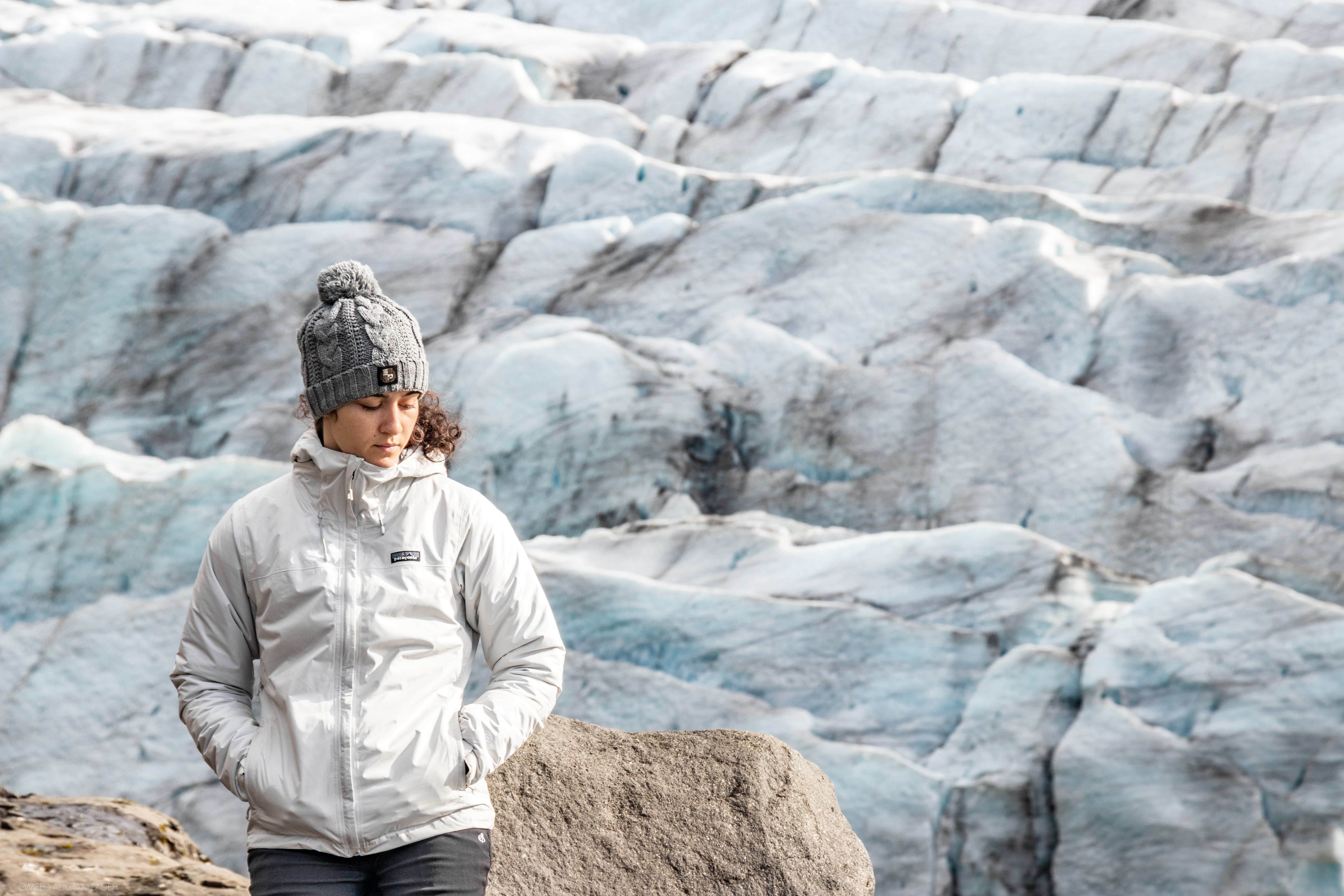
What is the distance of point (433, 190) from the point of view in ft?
27.0

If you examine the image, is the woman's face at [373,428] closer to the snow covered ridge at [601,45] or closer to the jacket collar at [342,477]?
the jacket collar at [342,477]

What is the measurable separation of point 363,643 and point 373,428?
0.46 m

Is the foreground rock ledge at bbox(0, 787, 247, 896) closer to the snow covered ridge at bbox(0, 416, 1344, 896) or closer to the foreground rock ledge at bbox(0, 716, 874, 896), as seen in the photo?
the foreground rock ledge at bbox(0, 716, 874, 896)

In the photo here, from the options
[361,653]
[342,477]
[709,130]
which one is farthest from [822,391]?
[361,653]

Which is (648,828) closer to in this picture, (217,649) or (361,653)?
(361,653)

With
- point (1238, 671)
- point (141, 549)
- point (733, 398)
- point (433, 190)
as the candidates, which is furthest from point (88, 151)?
point (1238, 671)

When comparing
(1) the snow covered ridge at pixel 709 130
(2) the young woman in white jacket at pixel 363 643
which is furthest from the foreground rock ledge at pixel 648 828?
(1) the snow covered ridge at pixel 709 130

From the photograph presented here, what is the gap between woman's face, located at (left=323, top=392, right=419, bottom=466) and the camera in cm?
241

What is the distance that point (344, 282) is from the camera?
8.11 feet

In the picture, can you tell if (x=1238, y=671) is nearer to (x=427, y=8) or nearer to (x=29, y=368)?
(x=29, y=368)

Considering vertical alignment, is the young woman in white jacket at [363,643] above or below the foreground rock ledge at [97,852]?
above

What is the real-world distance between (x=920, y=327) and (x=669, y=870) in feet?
15.3

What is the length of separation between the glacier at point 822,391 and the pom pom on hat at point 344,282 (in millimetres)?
3876

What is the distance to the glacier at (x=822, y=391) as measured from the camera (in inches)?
216
